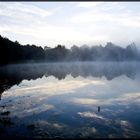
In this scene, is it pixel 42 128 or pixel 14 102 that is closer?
pixel 42 128

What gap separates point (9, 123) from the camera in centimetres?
1903

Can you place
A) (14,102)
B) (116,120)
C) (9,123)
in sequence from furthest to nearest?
(14,102) → (116,120) → (9,123)

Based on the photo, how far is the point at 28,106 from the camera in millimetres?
26266

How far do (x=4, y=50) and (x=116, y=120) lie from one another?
85.8 m

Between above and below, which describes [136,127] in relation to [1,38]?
below

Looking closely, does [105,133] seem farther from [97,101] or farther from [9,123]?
[97,101]

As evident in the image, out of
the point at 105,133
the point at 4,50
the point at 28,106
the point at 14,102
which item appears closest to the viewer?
the point at 105,133

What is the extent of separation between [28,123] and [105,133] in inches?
236

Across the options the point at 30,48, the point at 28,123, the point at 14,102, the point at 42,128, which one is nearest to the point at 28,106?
the point at 14,102

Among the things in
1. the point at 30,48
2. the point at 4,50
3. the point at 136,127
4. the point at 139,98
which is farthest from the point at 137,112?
the point at 30,48

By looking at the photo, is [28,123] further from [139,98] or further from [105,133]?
[139,98]

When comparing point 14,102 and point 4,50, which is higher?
point 4,50

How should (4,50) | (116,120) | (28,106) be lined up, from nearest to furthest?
(116,120), (28,106), (4,50)

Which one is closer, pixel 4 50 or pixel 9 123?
pixel 9 123
